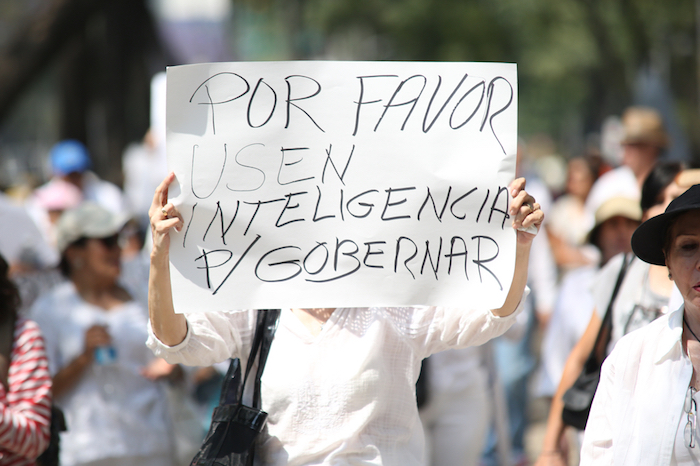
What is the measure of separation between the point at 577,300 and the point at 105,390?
281cm

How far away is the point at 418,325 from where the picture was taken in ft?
8.84

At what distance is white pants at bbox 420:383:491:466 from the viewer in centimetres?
450

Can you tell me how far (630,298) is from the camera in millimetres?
3232

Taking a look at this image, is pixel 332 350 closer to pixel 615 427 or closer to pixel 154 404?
pixel 615 427

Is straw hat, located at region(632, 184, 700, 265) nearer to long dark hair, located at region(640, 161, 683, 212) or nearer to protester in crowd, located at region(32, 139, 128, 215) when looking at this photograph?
long dark hair, located at region(640, 161, 683, 212)

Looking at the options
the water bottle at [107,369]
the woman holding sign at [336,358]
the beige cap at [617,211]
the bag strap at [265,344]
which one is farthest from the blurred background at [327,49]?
the water bottle at [107,369]

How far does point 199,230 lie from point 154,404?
195cm

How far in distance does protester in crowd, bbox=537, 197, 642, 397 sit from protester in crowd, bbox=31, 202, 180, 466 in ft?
8.00

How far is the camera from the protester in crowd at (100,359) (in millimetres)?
4062

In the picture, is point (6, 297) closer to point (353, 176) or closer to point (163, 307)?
point (163, 307)

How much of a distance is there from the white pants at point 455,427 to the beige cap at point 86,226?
188 centimetres

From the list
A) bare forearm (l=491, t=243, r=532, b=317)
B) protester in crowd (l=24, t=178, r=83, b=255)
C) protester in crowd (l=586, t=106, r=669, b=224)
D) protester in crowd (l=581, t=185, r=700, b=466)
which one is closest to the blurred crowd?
protester in crowd (l=586, t=106, r=669, b=224)

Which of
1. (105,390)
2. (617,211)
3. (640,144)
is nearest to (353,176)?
(105,390)

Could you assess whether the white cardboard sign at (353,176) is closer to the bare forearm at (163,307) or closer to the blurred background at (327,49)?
the bare forearm at (163,307)
